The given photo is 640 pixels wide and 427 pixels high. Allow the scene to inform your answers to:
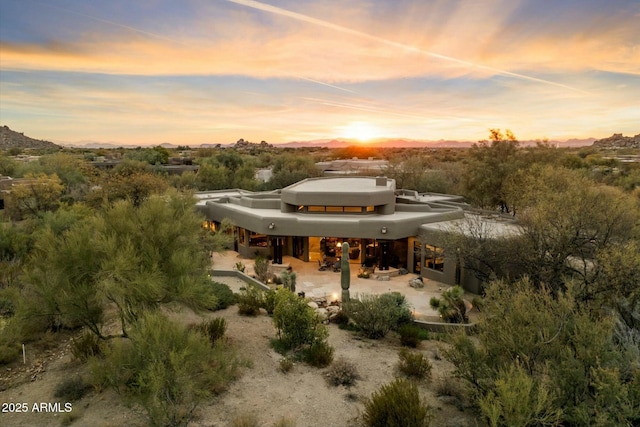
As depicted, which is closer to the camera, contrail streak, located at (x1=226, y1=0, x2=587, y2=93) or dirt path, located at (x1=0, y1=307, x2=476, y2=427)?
dirt path, located at (x1=0, y1=307, x2=476, y2=427)

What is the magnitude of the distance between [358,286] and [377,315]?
267 inches

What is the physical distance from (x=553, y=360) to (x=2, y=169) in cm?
6536

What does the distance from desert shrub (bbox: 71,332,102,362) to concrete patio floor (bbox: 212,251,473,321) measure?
28.9ft

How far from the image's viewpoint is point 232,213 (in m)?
29.0

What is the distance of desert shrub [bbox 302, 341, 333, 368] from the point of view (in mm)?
12547

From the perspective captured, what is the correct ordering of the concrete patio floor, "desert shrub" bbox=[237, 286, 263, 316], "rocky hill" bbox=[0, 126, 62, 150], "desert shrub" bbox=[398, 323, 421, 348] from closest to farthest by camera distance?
"desert shrub" bbox=[398, 323, 421, 348], "desert shrub" bbox=[237, 286, 263, 316], the concrete patio floor, "rocky hill" bbox=[0, 126, 62, 150]

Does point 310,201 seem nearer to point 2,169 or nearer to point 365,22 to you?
point 365,22

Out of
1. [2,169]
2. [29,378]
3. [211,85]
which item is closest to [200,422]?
[29,378]

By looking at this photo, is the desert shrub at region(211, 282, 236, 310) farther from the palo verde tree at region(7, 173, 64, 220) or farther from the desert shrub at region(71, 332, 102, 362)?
the palo verde tree at region(7, 173, 64, 220)

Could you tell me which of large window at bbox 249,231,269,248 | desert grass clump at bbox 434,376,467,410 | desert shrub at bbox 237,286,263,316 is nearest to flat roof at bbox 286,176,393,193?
large window at bbox 249,231,269,248

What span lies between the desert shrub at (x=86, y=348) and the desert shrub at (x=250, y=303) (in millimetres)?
5932

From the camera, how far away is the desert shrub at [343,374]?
11484 mm

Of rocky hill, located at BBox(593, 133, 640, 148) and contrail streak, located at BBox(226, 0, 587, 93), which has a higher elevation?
contrail streak, located at BBox(226, 0, 587, 93)

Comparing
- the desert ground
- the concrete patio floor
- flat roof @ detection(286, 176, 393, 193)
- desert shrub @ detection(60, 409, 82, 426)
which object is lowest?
the concrete patio floor
